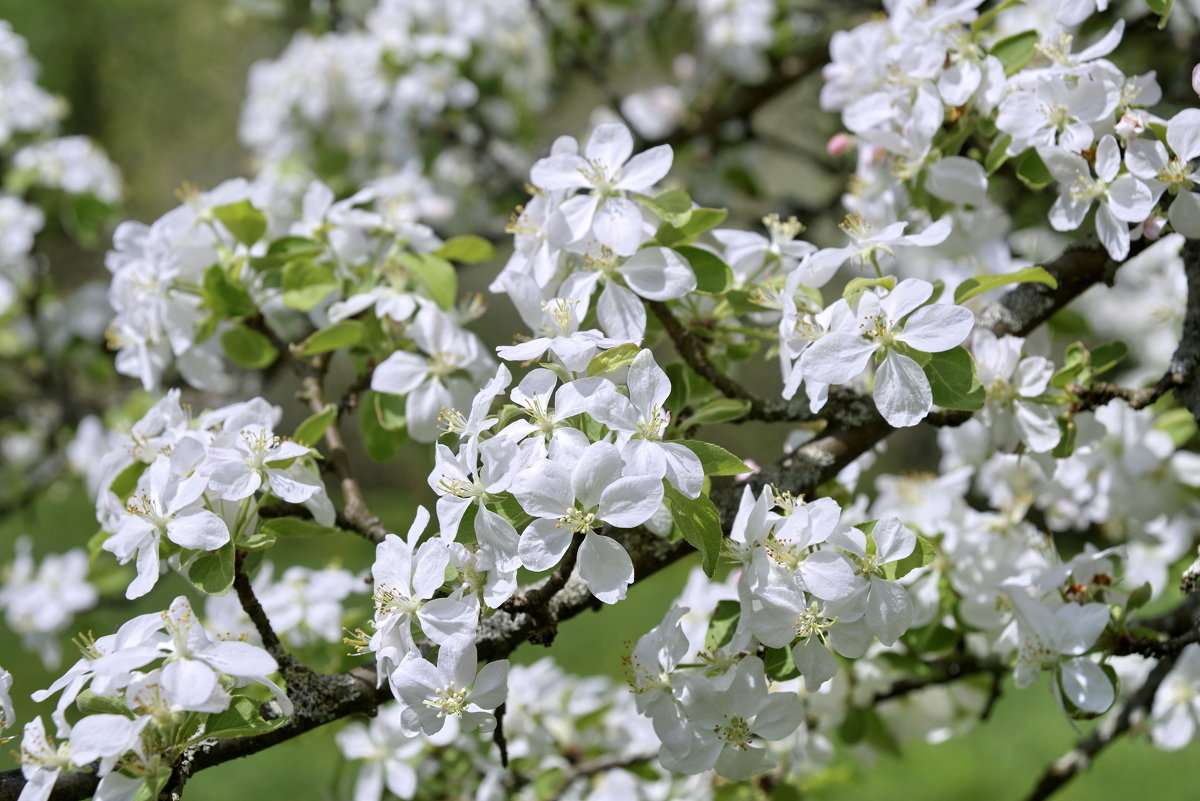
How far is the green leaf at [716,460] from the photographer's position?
0.97 m

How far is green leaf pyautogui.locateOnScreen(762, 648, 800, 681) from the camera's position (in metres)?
1.12

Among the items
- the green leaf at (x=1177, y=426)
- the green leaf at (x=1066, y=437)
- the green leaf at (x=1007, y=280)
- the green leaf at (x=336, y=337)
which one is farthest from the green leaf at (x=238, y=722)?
the green leaf at (x=1177, y=426)

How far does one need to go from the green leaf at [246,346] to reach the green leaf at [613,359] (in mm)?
690

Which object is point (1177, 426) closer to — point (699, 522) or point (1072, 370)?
point (1072, 370)

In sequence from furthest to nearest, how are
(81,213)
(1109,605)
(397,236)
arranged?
(81,213) < (397,236) < (1109,605)

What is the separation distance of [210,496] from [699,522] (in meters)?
0.53

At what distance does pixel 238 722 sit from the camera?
1.00 metres

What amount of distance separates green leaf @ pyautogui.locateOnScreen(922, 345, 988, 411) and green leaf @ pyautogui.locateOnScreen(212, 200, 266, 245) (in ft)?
3.04

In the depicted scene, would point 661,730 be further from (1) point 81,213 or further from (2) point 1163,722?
(1) point 81,213

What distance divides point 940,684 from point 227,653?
1116 millimetres

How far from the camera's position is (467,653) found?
0.98 m

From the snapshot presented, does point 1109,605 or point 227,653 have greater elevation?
point 227,653

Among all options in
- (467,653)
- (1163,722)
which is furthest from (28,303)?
(1163,722)

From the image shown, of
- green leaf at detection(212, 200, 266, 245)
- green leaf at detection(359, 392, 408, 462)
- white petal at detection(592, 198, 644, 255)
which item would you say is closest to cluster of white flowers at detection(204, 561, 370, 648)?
green leaf at detection(359, 392, 408, 462)
